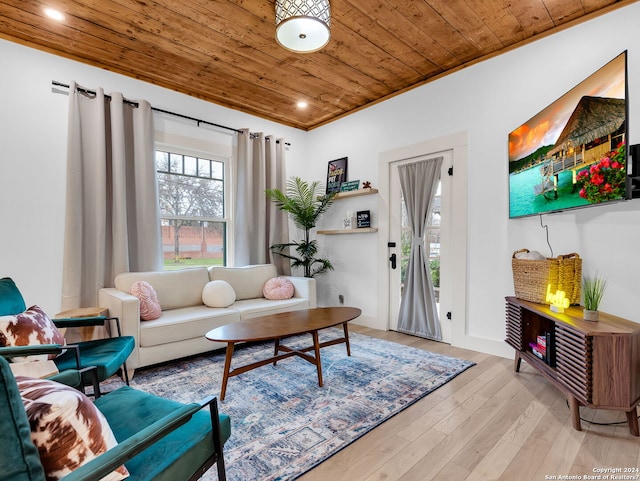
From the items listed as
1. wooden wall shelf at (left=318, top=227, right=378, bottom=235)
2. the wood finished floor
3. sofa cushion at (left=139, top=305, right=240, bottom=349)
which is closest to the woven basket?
the wood finished floor

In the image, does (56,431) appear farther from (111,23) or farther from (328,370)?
(111,23)

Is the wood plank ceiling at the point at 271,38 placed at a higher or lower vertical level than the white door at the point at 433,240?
higher

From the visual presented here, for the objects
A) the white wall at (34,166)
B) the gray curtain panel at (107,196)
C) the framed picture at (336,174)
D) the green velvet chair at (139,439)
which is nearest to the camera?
the green velvet chair at (139,439)

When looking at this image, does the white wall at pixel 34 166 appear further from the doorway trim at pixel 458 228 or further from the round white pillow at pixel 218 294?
the doorway trim at pixel 458 228

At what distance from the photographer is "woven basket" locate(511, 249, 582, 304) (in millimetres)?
2326

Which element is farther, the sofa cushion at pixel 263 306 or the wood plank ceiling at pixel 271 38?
the sofa cushion at pixel 263 306

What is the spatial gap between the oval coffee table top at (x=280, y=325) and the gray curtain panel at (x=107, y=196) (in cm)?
151

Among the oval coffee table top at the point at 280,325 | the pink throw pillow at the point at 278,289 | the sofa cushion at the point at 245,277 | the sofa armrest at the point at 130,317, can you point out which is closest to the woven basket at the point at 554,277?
the oval coffee table top at the point at 280,325

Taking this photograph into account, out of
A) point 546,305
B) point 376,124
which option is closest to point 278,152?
point 376,124

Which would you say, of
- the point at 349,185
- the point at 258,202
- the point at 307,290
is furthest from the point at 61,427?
the point at 349,185

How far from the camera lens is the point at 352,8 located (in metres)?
2.49

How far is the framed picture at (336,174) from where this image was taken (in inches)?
179

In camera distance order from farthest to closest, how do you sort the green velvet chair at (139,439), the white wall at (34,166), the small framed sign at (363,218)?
1. the small framed sign at (363,218)
2. the white wall at (34,166)
3. the green velvet chair at (139,439)

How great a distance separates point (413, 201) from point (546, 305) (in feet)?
5.72
